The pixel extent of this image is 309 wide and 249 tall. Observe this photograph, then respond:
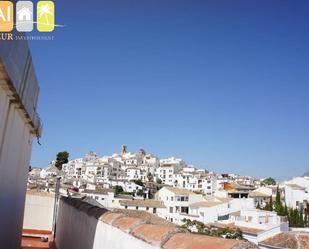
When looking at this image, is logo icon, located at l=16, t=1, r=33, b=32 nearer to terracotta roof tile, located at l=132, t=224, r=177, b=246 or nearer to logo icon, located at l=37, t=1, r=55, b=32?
logo icon, located at l=37, t=1, r=55, b=32

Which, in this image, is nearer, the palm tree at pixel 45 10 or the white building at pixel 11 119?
the white building at pixel 11 119

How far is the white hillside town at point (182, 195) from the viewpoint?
37188 mm

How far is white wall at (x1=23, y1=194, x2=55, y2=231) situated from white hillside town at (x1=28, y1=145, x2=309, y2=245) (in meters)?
0.84

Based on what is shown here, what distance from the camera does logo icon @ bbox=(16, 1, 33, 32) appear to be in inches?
174

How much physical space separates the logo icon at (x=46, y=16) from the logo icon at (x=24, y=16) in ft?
3.74

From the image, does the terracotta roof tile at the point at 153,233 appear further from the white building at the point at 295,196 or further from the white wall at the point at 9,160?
the white building at the point at 295,196

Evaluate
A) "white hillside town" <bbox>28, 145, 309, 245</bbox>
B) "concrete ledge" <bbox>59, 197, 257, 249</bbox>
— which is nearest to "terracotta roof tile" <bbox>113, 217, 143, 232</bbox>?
"concrete ledge" <bbox>59, 197, 257, 249</bbox>

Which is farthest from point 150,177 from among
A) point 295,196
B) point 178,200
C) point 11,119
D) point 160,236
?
point 160,236

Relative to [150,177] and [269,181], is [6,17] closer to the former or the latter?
[150,177]

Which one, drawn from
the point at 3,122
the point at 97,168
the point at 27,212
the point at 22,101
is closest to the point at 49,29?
the point at 22,101

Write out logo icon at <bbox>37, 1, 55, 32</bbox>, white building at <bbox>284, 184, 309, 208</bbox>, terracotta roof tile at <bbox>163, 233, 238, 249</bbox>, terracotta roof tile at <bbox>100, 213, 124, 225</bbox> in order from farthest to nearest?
white building at <bbox>284, 184, 309, 208</bbox> < logo icon at <bbox>37, 1, 55, 32</bbox> < terracotta roof tile at <bbox>100, 213, 124, 225</bbox> < terracotta roof tile at <bbox>163, 233, 238, 249</bbox>

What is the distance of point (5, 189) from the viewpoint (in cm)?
548

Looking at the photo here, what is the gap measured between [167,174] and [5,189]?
117m

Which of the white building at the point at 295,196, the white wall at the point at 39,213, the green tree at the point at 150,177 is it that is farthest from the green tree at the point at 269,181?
the white wall at the point at 39,213
